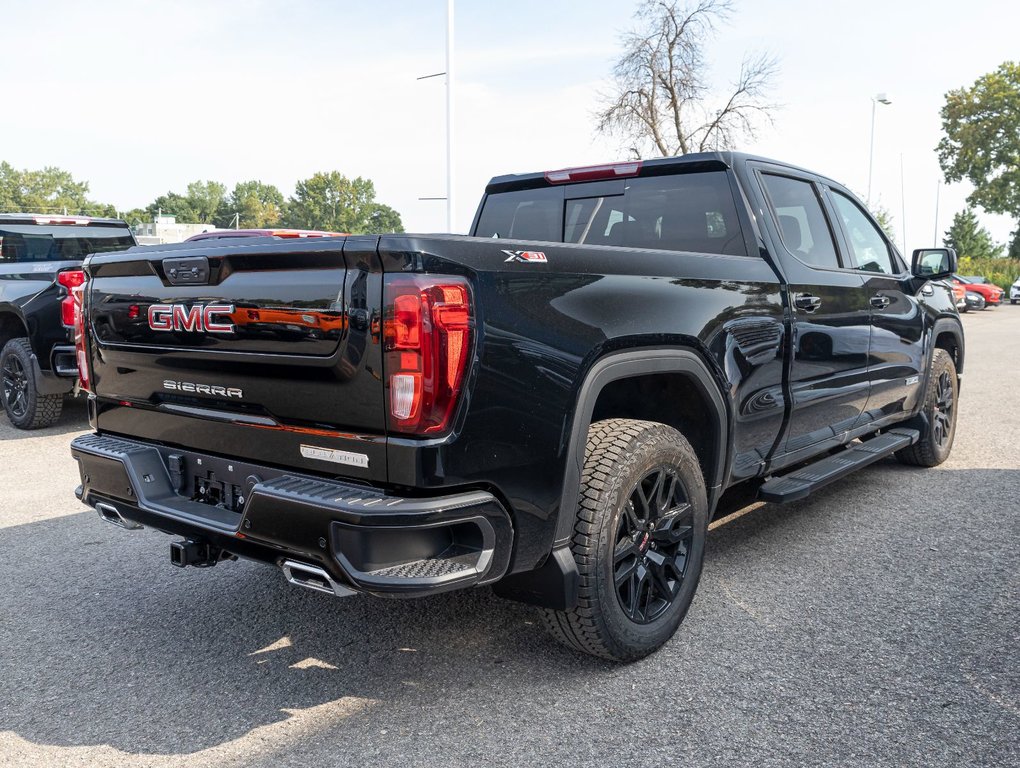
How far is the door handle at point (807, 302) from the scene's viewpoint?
3861 mm

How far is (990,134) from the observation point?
49844mm

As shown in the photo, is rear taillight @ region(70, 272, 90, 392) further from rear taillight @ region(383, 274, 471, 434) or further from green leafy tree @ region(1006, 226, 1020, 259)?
green leafy tree @ region(1006, 226, 1020, 259)

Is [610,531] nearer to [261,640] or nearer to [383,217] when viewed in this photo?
[261,640]

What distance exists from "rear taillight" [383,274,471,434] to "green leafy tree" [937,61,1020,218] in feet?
186

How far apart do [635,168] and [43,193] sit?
127 m

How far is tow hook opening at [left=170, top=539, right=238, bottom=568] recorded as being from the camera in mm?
2795

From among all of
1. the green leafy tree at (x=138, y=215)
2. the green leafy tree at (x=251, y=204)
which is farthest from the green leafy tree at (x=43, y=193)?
the green leafy tree at (x=251, y=204)

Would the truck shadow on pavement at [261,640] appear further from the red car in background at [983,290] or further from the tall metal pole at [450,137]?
the red car in background at [983,290]

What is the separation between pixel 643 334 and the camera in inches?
114

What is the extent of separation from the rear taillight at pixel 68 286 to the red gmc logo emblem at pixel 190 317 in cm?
471

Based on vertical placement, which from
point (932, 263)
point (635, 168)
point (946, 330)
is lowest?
point (946, 330)

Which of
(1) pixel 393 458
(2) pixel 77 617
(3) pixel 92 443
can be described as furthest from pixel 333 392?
(2) pixel 77 617

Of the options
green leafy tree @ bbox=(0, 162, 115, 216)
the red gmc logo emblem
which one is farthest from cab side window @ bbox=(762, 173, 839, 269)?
green leafy tree @ bbox=(0, 162, 115, 216)

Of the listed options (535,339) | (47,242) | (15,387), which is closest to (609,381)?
(535,339)
